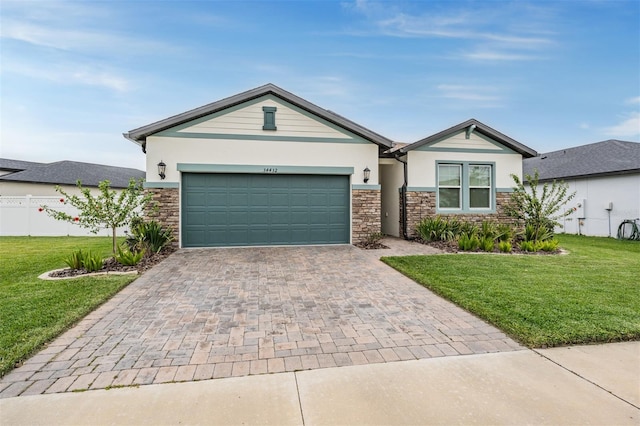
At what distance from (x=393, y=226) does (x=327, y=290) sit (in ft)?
26.3

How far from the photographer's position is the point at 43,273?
661 centimetres

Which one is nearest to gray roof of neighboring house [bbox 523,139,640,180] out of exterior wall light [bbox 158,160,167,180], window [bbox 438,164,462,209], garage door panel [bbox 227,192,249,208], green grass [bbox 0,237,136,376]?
window [bbox 438,164,462,209]

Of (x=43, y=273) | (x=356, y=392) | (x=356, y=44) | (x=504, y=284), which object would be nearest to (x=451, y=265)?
(x=504, y=284)

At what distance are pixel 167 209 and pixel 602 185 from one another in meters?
18.3

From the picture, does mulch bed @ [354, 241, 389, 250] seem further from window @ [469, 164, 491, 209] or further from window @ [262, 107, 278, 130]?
window @ [262, 107, 278, 130]

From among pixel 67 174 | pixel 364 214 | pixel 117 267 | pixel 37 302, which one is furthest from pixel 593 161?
pixel 67 174

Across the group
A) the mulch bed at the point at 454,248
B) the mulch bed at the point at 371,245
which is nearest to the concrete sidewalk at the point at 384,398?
the mulch bed at the point at 454,248

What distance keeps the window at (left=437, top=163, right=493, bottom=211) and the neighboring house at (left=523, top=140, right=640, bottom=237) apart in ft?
9.19

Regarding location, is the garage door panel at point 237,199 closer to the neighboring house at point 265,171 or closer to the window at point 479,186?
the neighboring house at point 265,171

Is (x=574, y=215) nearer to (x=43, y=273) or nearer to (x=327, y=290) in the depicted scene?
(x=327, y=290)

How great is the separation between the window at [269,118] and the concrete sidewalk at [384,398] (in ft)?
28.2

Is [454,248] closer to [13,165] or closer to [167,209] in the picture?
[167,209]

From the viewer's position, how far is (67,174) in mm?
22109

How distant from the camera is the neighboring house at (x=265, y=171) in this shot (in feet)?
32.1
